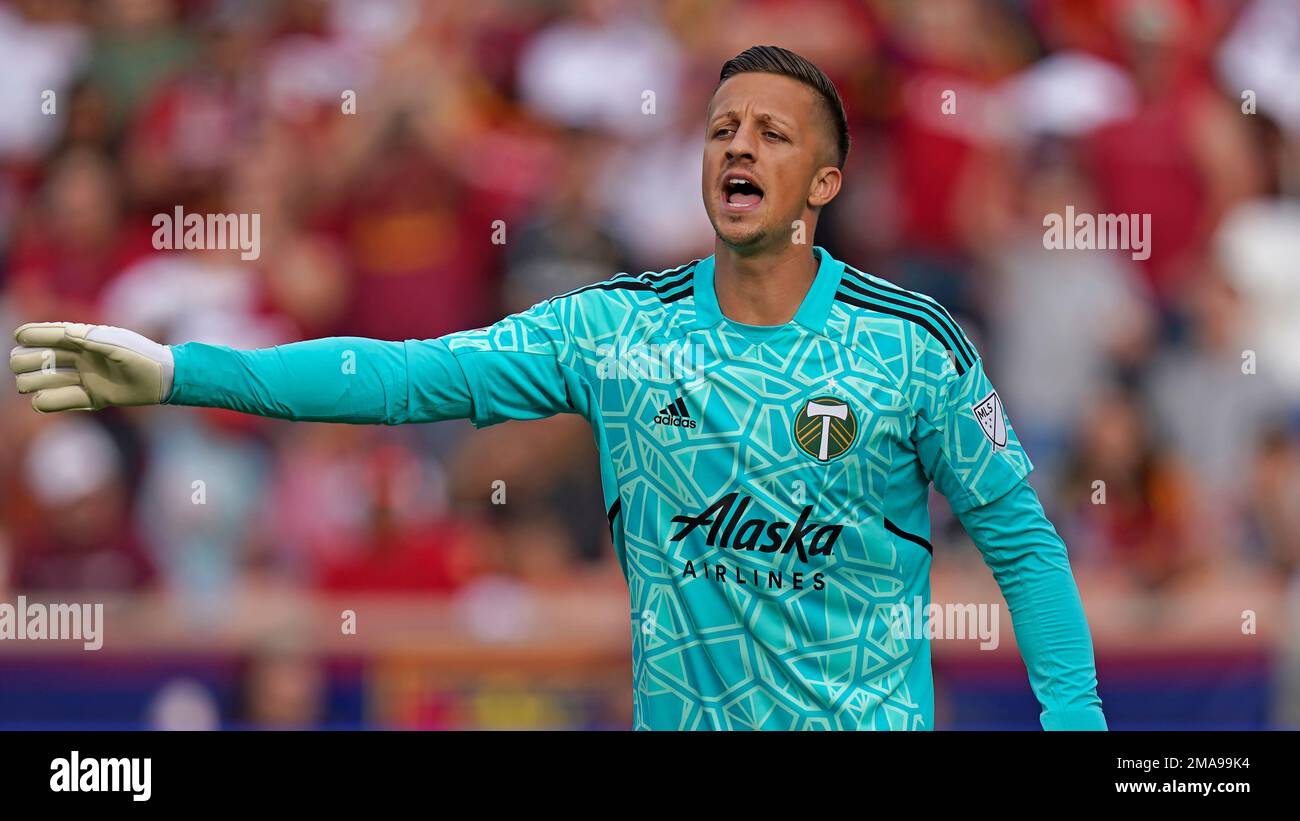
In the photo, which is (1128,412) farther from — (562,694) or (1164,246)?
(562,694)

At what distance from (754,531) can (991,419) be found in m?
0.62

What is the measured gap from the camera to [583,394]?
182 inches

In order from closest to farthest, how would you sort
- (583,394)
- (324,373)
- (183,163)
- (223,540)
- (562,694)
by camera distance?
(324,373) < (583,394) < (562,694) < (223,540) < (183,163)

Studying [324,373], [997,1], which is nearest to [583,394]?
[324,373]

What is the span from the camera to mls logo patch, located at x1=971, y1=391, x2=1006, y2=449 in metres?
4.44

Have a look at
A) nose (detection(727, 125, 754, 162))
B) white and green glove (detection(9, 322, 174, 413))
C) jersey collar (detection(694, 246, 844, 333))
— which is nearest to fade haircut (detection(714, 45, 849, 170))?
nose (detection(727, 125, 754, 162))

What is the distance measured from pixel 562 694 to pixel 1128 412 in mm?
3086

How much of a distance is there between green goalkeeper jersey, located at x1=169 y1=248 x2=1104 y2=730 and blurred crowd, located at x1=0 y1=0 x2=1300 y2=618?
14.5 ft

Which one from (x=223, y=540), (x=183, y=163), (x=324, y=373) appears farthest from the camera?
(x=183, y=163)

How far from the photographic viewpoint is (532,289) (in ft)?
30.3
